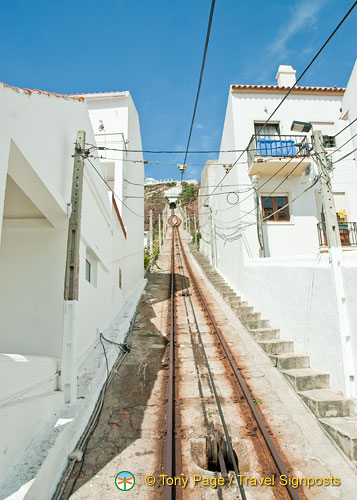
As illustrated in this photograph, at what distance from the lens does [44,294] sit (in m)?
5.74

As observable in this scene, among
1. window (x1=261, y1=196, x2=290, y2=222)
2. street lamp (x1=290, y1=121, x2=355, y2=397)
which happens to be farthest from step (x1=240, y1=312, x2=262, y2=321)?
street lamp (x1=290, y1=121, x2=355, y2=397)

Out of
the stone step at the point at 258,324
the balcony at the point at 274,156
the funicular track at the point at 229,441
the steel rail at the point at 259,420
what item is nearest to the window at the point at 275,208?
the balcony at the point at 274,156

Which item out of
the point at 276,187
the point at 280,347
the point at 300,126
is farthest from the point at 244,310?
the point at 300,126

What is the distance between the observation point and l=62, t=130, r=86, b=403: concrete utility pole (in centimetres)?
503

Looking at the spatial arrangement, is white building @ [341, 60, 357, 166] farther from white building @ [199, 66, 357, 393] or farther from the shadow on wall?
the shadow on wall

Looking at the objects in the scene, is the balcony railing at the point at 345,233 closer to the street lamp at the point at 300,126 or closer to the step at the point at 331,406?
the street lamp at the point at 300,126

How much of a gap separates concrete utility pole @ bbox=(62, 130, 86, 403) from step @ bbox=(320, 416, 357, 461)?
433cm

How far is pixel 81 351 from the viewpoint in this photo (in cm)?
654

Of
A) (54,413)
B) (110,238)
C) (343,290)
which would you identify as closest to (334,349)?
(343,290)

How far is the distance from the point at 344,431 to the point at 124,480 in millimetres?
3379

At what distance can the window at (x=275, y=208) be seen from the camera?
12383 millimetres

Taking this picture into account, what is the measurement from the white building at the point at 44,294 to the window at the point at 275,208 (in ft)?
21.6

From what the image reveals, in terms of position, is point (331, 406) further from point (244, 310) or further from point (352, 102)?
point (352, 102)

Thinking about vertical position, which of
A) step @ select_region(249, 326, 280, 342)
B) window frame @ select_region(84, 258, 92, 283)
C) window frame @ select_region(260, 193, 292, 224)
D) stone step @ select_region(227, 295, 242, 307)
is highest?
window frame @ select_region(260, 193, 292, 224)
